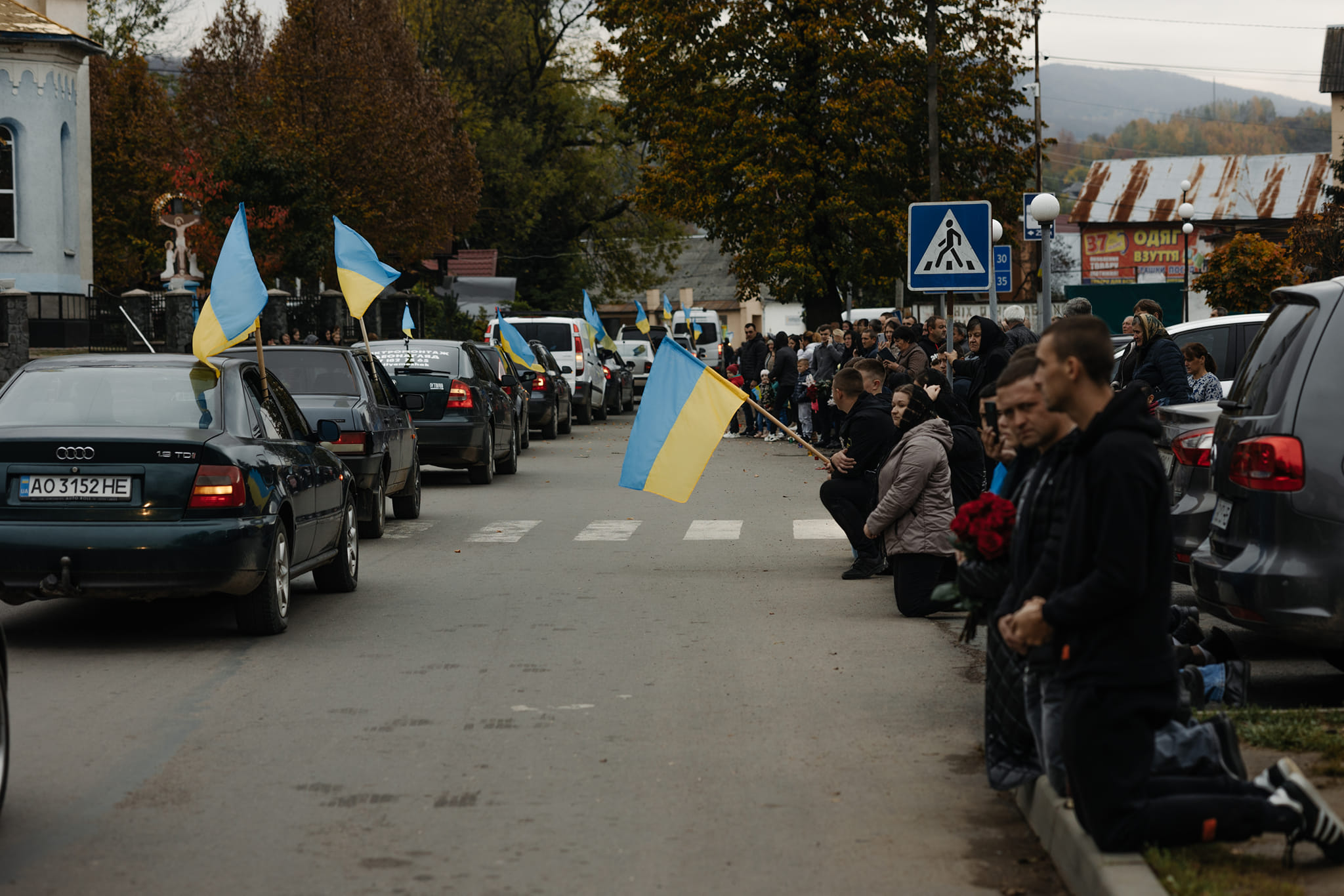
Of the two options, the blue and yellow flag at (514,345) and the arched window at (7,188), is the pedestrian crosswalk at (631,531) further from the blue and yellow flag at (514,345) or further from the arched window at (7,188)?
the arched window at (7,188)

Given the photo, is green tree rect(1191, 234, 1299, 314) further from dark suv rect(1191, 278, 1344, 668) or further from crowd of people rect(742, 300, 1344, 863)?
crowd of people rect(742, 300, 1344, 863)

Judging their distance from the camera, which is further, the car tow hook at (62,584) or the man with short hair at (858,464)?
the man with short hair at (858,464)

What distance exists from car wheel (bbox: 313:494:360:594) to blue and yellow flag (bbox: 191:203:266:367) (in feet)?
4.74

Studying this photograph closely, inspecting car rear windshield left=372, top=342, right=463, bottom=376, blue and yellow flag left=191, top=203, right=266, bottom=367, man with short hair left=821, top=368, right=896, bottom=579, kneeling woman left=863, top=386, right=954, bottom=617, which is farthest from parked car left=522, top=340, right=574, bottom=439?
kneeling woman left=863, top=386, right=954, bottom=617

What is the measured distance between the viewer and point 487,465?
21062 mm

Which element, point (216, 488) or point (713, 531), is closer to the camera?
point (216, 488)

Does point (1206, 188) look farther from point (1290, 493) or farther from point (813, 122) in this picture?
point (1290, 493)

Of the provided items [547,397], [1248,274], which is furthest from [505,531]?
[1248,274]

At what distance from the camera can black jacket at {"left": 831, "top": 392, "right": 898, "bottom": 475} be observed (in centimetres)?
1212

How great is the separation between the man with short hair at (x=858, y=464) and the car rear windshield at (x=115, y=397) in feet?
15.0

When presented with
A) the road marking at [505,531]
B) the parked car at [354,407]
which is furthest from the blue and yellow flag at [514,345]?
the parked car at [354,407]

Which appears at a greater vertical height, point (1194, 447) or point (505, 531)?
point (1194, 447)

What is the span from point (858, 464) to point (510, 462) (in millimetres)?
10966

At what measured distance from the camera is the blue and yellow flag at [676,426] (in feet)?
38.2
